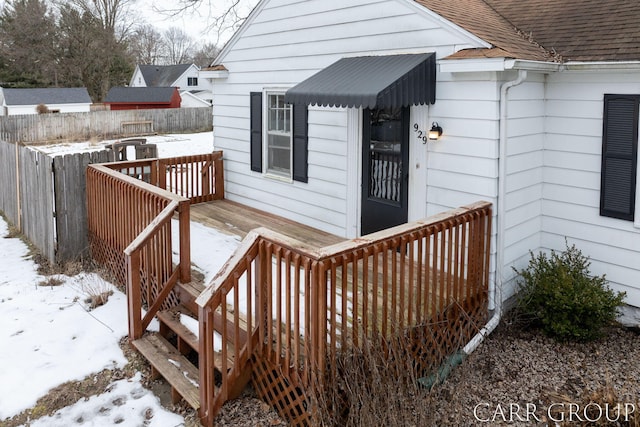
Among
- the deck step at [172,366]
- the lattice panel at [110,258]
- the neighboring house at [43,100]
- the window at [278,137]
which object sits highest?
the neighboring house at [43,100]

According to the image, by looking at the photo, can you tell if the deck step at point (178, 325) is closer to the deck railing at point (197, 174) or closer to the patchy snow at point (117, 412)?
the patchy snow at point (117, 412)

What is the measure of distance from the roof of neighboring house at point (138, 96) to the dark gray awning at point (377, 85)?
3624 centimetres

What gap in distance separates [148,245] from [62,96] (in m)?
38.0

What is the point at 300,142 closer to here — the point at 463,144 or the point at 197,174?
the point at 197,174

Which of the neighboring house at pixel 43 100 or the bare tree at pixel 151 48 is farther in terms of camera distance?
the bare tree at pixel 151 48

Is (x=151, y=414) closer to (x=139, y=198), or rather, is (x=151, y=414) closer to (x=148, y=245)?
(x=148, y=245)

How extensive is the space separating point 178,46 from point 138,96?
112ft

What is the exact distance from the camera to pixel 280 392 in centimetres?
397

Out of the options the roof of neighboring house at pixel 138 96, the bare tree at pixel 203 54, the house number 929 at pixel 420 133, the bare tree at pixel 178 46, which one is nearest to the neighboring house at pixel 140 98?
the roof of neighboring house at pixel 138 96

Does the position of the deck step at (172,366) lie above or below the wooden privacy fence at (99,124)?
below

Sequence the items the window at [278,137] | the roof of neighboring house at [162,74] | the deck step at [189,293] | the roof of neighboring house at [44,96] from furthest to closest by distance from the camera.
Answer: the roof of neighboring house at [162,74] → the roof of neighboring house at [44,96] → the window at [278,137] → the deck step at [189,293]

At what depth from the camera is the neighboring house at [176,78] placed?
5125 cm

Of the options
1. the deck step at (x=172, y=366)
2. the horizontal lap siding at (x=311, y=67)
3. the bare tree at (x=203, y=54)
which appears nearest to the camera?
the deck step at (x=172, y=366)

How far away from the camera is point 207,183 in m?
9.57
